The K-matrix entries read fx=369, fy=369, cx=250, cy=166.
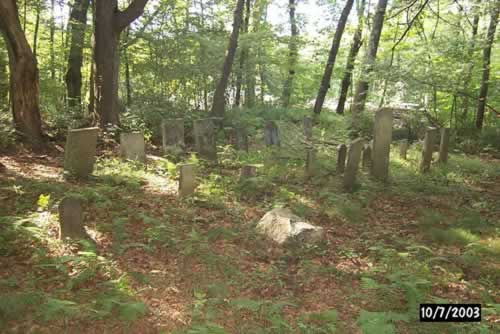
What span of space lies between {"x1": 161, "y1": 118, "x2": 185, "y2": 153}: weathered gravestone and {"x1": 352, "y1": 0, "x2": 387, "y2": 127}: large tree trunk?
618 cm

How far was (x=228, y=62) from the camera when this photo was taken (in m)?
13.6

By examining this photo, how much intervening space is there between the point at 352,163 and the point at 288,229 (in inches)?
119

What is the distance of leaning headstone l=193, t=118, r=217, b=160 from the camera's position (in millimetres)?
9719

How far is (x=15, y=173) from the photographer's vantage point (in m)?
7.10

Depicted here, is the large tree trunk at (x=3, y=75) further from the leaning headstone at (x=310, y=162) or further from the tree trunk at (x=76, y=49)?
the leaning headstone at (x=310, y=162)

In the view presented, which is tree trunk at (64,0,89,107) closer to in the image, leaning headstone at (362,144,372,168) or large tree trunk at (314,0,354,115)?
leaning headstone at (362,144,372,168)

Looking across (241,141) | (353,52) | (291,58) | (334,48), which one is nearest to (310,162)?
(241,141)

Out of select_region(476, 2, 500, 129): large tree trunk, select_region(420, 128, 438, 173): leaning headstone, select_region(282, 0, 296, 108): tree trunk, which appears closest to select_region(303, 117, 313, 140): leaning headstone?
select_region(420, 128, 438, 173): leaning headstone

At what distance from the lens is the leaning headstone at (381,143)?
27.1 ft

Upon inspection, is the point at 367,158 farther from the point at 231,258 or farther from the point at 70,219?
the point at 70,219

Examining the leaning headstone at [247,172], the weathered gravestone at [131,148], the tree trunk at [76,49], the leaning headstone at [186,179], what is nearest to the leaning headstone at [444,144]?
the leaning headstone at [247,172]

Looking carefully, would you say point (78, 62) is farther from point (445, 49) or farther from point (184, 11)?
point (445, 49)

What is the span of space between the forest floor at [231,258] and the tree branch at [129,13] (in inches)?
161

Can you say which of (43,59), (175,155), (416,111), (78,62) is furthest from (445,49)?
(43,59)
